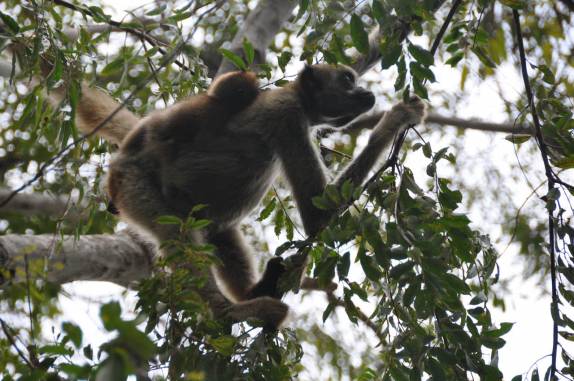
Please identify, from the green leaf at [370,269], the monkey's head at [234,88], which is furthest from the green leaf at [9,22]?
the green leaf at [370,269]

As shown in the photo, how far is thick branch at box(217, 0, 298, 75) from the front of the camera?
22.9 feet

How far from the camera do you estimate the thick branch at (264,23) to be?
22.9 ft

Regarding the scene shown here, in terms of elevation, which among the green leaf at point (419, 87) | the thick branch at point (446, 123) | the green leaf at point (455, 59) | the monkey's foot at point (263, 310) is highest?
the thick branch at point (446, 123)

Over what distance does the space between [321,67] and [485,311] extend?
362cm

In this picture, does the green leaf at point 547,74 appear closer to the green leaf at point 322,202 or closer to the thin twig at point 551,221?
the thin twig at point 551,221

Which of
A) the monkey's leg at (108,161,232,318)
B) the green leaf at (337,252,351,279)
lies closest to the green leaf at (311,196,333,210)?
the green leaf at (337,252,351,279)

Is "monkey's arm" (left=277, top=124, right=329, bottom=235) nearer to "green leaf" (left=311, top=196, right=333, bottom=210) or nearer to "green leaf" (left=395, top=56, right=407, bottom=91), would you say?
"green leaf" (left=311, top=196, right=333, bottom=210)

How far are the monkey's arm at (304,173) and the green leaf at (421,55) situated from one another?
6.29 feet

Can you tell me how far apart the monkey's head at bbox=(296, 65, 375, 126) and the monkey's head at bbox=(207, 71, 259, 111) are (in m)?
0.81

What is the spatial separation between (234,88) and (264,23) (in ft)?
5.61

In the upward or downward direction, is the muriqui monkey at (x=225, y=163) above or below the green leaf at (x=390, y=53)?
above

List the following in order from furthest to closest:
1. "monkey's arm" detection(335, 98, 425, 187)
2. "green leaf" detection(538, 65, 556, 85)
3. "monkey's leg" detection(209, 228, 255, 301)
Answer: "monkey's leg" detection(209, 228, 255, 301) → "monkey's arm" detection(335, 98, 425, 187) → "green leaf" detection(538, 65, 556, 85)

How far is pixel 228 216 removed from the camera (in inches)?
237

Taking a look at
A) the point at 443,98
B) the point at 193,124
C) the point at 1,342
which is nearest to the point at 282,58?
the point at 193,124
